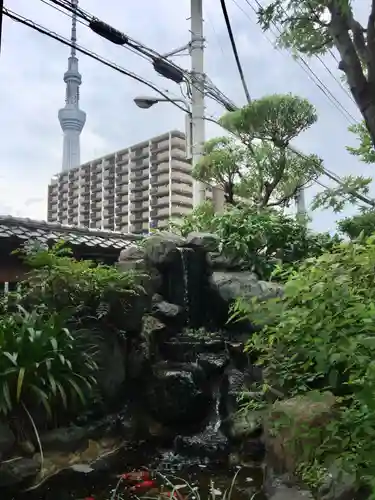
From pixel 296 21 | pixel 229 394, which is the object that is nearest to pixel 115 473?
pixel 229 394

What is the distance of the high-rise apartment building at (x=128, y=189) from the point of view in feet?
63.3

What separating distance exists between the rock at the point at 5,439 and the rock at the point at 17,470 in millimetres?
115

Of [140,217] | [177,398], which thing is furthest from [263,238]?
[140,217]

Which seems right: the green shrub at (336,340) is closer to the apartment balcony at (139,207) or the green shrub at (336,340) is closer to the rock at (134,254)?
the rock at (134,254)

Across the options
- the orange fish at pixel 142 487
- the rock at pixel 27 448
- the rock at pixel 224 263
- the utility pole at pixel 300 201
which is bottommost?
the orange fish at pixel 142 487

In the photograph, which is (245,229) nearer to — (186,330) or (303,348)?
(186,330)

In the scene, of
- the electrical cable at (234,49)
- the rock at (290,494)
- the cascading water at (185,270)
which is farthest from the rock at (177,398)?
the electrical cable at (234,49)

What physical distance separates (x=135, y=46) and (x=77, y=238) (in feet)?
13.8

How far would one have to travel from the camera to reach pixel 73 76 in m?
11.3

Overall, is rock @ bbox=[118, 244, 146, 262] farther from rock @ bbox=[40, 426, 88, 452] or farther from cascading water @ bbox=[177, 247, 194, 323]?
rock @ bbox=[40, 426, 88, 452]

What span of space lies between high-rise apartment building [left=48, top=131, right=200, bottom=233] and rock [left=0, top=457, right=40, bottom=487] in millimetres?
15271

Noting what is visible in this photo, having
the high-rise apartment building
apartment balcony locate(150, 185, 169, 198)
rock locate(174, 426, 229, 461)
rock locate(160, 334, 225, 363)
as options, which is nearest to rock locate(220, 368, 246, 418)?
rock locate(174, 426, 229, 461)

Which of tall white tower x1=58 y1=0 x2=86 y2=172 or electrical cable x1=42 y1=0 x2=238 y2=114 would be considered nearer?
electrical cable x1=42 y1=0 x2=238 y2=114

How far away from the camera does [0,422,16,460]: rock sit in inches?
161
